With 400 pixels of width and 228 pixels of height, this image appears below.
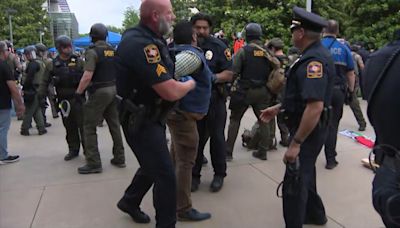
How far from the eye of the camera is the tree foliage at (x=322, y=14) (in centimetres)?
1363

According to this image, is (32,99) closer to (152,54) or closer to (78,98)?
(78,98)

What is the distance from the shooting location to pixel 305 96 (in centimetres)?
275

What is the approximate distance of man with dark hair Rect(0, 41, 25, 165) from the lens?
5387 mm

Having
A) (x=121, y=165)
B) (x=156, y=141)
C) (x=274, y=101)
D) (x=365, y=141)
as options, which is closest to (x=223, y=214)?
(x=156, y=141)

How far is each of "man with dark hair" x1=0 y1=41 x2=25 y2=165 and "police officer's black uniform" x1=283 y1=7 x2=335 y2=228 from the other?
4.05 meters

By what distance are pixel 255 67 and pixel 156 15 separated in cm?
270

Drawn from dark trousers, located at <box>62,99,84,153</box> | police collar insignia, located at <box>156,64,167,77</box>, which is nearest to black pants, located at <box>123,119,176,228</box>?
police collar insignia, located at <box>156,64,167,77</box>

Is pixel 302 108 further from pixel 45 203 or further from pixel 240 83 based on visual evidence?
pixel 45 203

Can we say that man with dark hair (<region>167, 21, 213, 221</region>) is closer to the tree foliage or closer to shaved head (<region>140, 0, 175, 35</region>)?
shaved head (<region>140, 0, 175, 35</region>)

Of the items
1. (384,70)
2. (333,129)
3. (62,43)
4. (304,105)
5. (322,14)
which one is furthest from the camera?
(322,14)

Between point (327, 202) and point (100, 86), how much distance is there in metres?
3.11

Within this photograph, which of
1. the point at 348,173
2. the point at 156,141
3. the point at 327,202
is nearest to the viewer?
the point at 156,141

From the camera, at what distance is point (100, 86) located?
5.05m

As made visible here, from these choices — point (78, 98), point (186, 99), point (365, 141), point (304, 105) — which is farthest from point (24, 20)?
point (304, 105)
